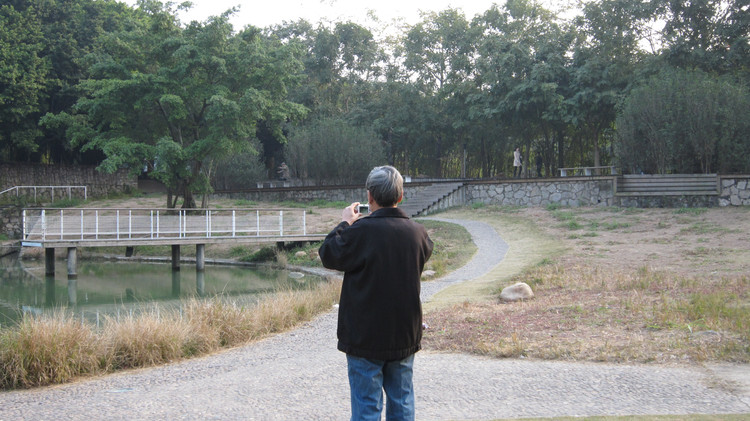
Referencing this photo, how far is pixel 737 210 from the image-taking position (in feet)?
71.3

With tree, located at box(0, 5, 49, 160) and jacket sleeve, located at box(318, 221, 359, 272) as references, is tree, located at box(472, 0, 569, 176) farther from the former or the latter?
jacket sleeve, located at box(318, 221, 359, 272)

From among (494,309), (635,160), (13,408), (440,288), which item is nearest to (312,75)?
(635,160)

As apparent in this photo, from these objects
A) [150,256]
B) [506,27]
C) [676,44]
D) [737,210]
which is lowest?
[150,256]

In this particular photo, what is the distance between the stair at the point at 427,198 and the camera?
29.6 m

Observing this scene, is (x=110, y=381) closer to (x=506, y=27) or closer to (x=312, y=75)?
(x=506, y=27)

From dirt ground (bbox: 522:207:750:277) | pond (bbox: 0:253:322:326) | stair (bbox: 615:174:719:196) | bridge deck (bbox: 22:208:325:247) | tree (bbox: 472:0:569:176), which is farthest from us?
tree (bbox: 472:0:569:176)

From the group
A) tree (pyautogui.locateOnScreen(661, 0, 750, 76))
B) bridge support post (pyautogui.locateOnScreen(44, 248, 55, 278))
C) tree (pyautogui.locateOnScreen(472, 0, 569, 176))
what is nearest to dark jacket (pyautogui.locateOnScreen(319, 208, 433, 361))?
bridge support post (pyautogui.locateOnScreen(44, 248, 55, 278))

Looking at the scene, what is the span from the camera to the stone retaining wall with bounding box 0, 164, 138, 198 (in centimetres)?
3888

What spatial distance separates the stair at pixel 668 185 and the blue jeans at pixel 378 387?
22.9m

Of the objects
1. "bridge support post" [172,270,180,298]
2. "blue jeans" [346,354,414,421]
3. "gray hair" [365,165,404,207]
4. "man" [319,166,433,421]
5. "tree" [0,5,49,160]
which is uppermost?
"tree" [0,5,49,160]

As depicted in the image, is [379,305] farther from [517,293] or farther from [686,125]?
[686,125]

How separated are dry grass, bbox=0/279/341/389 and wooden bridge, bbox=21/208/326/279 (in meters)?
13.7

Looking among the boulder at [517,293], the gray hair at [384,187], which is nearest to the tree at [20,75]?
the boulder at [517,293]

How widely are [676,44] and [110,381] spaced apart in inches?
1109
